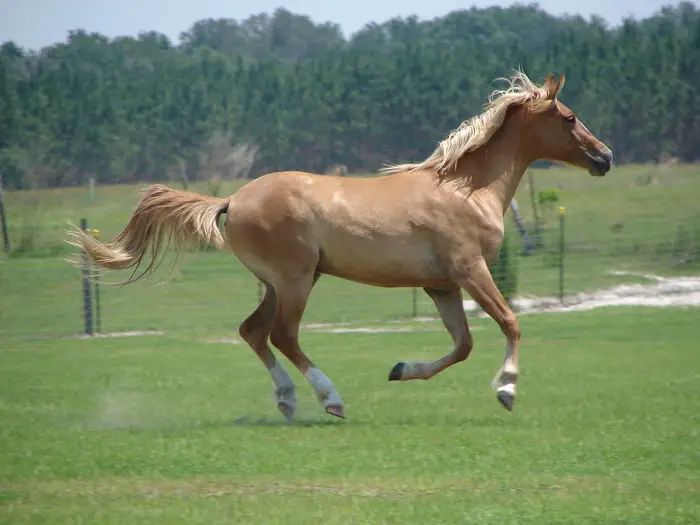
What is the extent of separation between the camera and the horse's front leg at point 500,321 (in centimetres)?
932

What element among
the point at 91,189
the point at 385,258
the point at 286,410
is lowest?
the point at 91,189

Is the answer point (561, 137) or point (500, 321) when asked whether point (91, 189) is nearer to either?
point (561, 137)

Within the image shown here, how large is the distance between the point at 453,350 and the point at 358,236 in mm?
1237

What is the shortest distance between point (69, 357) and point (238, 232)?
6.99m

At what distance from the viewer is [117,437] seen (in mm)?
8742

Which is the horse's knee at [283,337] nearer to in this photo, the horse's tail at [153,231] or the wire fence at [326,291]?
the horse's tail at [153,231]

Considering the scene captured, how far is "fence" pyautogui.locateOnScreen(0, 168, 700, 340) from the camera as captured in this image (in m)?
22.2

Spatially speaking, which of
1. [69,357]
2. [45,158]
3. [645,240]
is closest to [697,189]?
[645,240]

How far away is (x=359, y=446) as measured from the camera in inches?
319

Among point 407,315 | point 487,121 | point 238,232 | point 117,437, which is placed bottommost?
point 407,315

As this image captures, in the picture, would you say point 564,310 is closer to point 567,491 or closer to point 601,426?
point 601,426

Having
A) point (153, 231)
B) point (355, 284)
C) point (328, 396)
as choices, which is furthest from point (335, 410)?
point (355, 284)

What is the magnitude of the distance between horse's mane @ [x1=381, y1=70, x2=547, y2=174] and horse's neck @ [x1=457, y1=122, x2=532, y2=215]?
0.27ft

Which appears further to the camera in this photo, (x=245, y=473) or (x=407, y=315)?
(x=407, y=315)
